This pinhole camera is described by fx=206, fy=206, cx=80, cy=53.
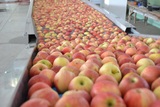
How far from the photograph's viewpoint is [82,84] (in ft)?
2.96

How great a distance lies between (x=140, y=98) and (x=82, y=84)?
0.88 feet

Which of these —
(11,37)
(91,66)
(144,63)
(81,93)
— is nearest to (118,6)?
(11,37)

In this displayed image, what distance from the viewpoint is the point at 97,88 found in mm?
807

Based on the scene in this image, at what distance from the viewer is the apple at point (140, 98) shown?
0.73 m

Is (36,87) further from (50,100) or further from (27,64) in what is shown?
(27,64)

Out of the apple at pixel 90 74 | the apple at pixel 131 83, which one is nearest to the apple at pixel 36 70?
the apple at pixel 90 74

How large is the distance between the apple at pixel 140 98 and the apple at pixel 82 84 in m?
0.18

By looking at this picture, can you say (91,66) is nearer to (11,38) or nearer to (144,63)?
(144,63)

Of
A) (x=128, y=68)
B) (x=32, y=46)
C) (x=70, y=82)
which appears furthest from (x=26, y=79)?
(x=32, y=46)

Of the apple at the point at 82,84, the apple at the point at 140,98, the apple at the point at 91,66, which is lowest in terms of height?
the apple at the point at 91,66

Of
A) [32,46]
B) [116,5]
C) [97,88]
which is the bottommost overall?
[116,5]

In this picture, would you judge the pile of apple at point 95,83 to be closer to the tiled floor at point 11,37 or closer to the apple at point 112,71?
the apple at point 112,71

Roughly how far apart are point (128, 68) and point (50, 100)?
0.49 m

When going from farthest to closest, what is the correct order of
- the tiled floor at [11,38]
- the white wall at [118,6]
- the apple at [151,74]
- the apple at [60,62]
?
the white wall at [118,6]
the tiled floor at [11,38]
the apple at [60,62]
the apple at [151,74]
